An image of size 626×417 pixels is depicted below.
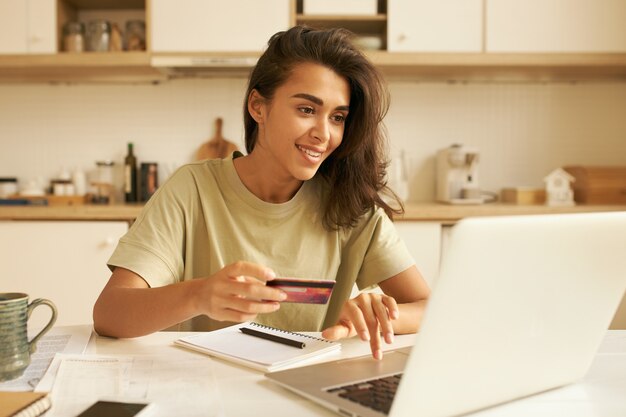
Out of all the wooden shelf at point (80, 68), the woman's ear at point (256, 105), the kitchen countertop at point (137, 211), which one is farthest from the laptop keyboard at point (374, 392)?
the wooden shelf at point (80, 68)

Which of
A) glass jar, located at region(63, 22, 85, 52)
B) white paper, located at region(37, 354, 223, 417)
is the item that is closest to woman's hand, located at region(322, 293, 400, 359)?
white paper, located at region(37, 354, 223, 417)

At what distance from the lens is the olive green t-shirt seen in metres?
1.49

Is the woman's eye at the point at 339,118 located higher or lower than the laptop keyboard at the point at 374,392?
higher

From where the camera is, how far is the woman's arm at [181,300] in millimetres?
961

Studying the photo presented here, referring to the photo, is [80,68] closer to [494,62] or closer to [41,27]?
[41,27]

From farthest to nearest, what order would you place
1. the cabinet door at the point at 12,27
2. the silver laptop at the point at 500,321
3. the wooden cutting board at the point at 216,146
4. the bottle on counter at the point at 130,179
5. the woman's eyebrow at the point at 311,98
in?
the wooden cutting board at the point at 216,146 < the bottle on counter at the point at 130,179 < the cabinet door at the point at 12,27 < the woman's eyebrow at the point at 311,98 < the silver laptop at the point at 500,321

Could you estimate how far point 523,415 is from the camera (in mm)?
827

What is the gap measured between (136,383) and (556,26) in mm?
2791

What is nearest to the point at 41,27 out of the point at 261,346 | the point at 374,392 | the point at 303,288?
the point at 261,346

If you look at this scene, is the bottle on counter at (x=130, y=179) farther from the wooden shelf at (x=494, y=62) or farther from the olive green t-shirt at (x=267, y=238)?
the olive green t-shirt at (x=267, y=238)

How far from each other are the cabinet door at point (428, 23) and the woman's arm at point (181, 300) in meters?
2.12

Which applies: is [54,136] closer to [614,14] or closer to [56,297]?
[56,297]

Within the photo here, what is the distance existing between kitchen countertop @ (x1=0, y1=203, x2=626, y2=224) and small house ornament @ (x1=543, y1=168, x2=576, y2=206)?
0.50 ft

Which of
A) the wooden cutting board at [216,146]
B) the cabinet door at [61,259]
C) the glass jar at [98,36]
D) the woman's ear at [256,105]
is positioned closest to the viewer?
the woman's ear at [256,105]
